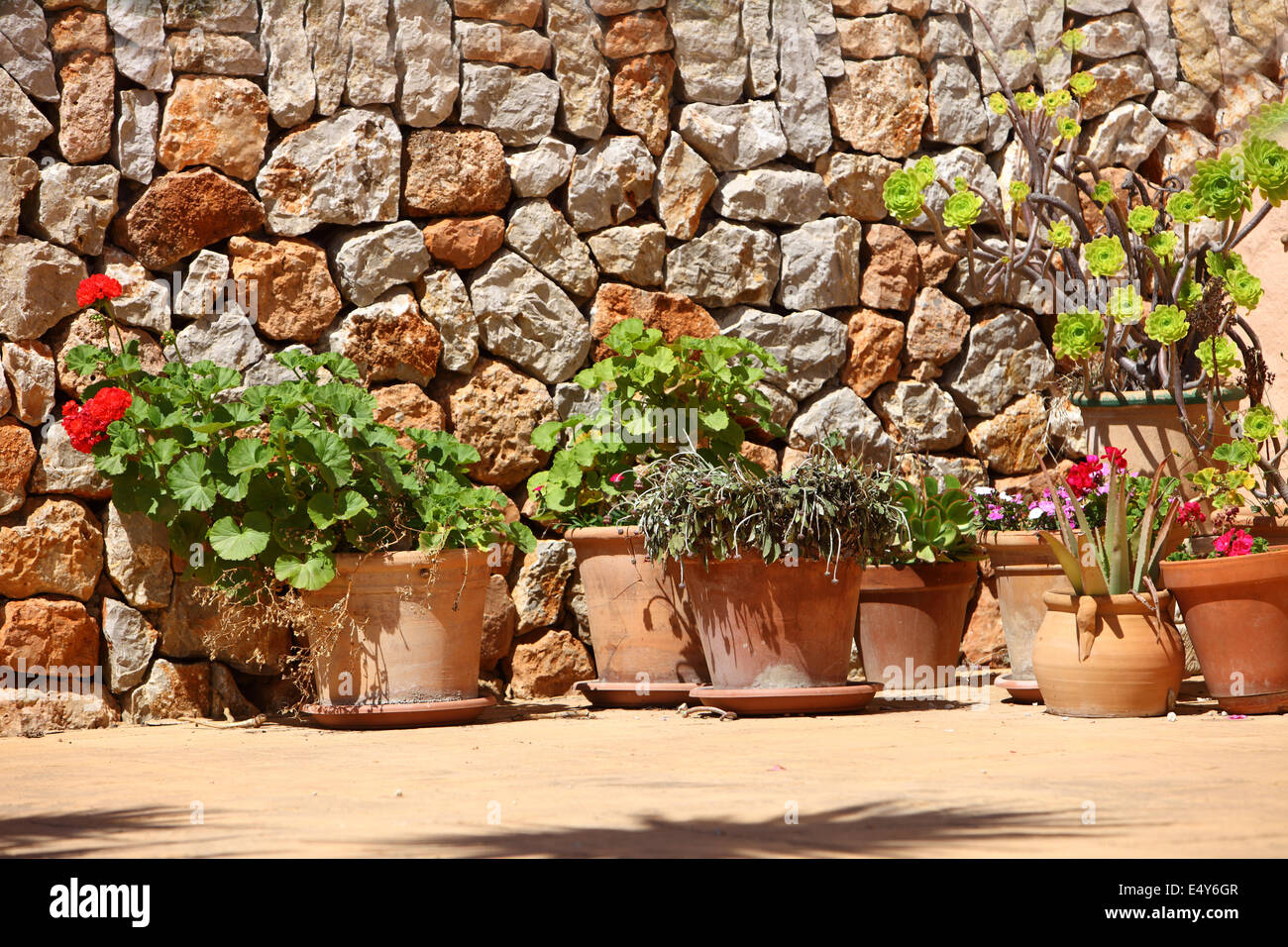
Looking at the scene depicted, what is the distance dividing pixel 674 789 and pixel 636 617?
172cm

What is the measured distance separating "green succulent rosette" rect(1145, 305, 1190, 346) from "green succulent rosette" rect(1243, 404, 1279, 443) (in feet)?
1.12

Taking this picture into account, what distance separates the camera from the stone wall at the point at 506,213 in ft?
14.1

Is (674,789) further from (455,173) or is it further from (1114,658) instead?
(455,173)

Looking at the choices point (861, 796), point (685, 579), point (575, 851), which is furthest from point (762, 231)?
point (575, 851)

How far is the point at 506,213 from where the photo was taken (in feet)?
15.9

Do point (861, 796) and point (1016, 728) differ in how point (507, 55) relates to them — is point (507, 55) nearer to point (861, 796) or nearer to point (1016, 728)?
point (1016, 728)

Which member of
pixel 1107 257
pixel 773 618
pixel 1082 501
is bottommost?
pixel 773 618

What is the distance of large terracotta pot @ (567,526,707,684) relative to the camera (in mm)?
4398

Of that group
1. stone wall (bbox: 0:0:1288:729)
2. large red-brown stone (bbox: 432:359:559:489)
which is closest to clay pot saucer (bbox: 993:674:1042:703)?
stone wall (bbox: 0:0:1288:729)

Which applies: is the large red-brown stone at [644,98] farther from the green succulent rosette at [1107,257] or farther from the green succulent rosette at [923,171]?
the green succulent rosette at [1107,257]

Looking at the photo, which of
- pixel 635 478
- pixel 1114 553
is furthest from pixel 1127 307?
pixel 635 478

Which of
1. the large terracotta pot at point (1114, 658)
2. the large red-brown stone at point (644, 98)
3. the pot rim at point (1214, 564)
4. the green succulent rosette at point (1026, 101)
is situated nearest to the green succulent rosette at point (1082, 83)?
the green succulent rosette at point (1026, 101)

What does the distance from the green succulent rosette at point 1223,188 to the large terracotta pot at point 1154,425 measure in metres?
0.73

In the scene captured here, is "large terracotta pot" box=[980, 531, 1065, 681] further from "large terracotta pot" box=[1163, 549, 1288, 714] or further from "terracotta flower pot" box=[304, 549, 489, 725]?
"terracotta flower pot" box=[304, 549, 489, 725]
